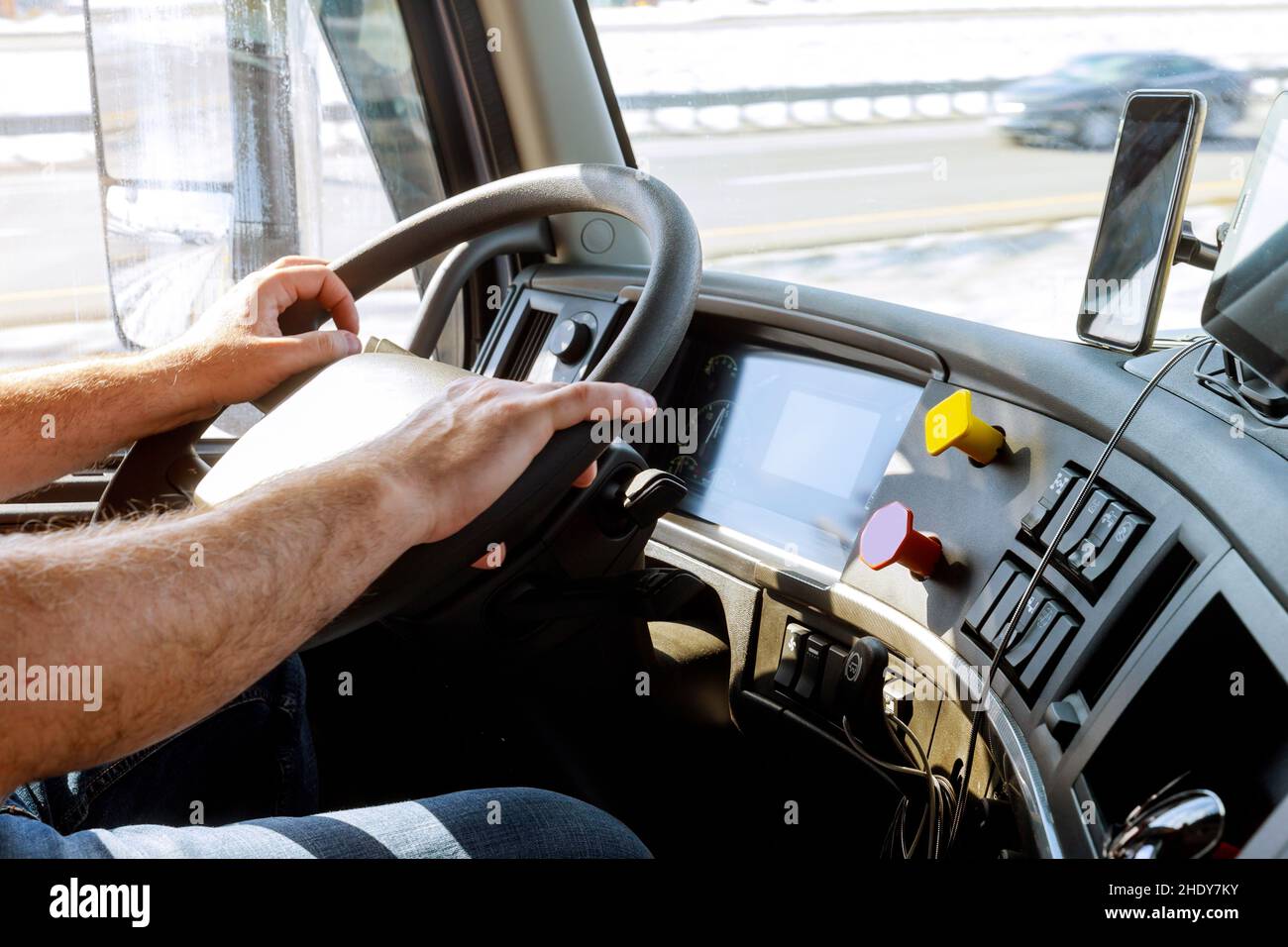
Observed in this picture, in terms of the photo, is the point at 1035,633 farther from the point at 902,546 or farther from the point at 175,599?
the point at 175,599

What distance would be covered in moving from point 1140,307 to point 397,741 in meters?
1.06

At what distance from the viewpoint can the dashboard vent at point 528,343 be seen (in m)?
1.76

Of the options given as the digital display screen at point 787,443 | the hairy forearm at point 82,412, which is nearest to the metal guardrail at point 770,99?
the digital display screen at point 787,443

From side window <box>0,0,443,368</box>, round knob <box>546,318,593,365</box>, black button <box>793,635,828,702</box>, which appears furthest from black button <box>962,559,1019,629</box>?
side window <box>0,0,443,368</box>

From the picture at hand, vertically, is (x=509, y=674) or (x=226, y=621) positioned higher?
(x=226, y=621)

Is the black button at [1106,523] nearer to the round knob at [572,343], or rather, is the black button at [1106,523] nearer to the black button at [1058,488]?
the black button at [1058,488]

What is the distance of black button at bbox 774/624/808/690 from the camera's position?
129 centimetres

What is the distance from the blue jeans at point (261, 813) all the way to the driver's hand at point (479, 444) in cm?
24

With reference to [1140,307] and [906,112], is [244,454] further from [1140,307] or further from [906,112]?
[906,112]

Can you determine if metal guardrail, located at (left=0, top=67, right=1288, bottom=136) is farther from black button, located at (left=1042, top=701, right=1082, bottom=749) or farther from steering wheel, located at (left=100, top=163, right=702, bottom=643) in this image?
black button, located at (left=1042, top=701, right=1082, bottom=749)

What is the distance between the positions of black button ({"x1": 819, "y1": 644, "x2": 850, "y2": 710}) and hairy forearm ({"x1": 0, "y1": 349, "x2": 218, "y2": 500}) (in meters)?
0.71

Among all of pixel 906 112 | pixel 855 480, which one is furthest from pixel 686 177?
pixel 855 480

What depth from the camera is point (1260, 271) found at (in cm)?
87
